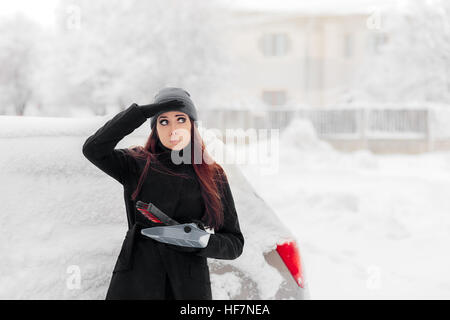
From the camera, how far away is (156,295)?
149 cm

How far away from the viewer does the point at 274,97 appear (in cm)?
2255

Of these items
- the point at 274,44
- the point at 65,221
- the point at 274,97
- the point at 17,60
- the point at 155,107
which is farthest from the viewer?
the point at 274,97

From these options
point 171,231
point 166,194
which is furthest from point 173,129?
point 171,231

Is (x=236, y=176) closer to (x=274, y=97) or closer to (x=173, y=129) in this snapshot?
(x=173, y=129)

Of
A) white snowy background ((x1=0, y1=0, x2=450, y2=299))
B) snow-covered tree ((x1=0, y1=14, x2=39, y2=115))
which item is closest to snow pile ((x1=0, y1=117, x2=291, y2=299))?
white snowy background ((x1=0, y1=0, x2=450, y2=299))

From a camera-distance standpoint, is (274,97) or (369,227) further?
(274,97)

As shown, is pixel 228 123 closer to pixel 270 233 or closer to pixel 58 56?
pixel 58 56

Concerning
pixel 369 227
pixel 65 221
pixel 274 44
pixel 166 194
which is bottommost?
pixel 369 227

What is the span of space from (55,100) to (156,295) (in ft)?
47.9

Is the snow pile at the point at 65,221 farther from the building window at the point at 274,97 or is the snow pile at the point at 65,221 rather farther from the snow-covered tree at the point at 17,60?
the building window at the point at 274,97

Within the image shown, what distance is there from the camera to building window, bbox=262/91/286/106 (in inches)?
883

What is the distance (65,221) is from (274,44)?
2176 cm

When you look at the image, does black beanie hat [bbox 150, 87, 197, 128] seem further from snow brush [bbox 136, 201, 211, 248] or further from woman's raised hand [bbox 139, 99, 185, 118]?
snow brush [bbox 136, 201, 211, 248]

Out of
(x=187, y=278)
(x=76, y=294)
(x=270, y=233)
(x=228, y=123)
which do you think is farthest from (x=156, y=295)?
(x=228, y=123)
